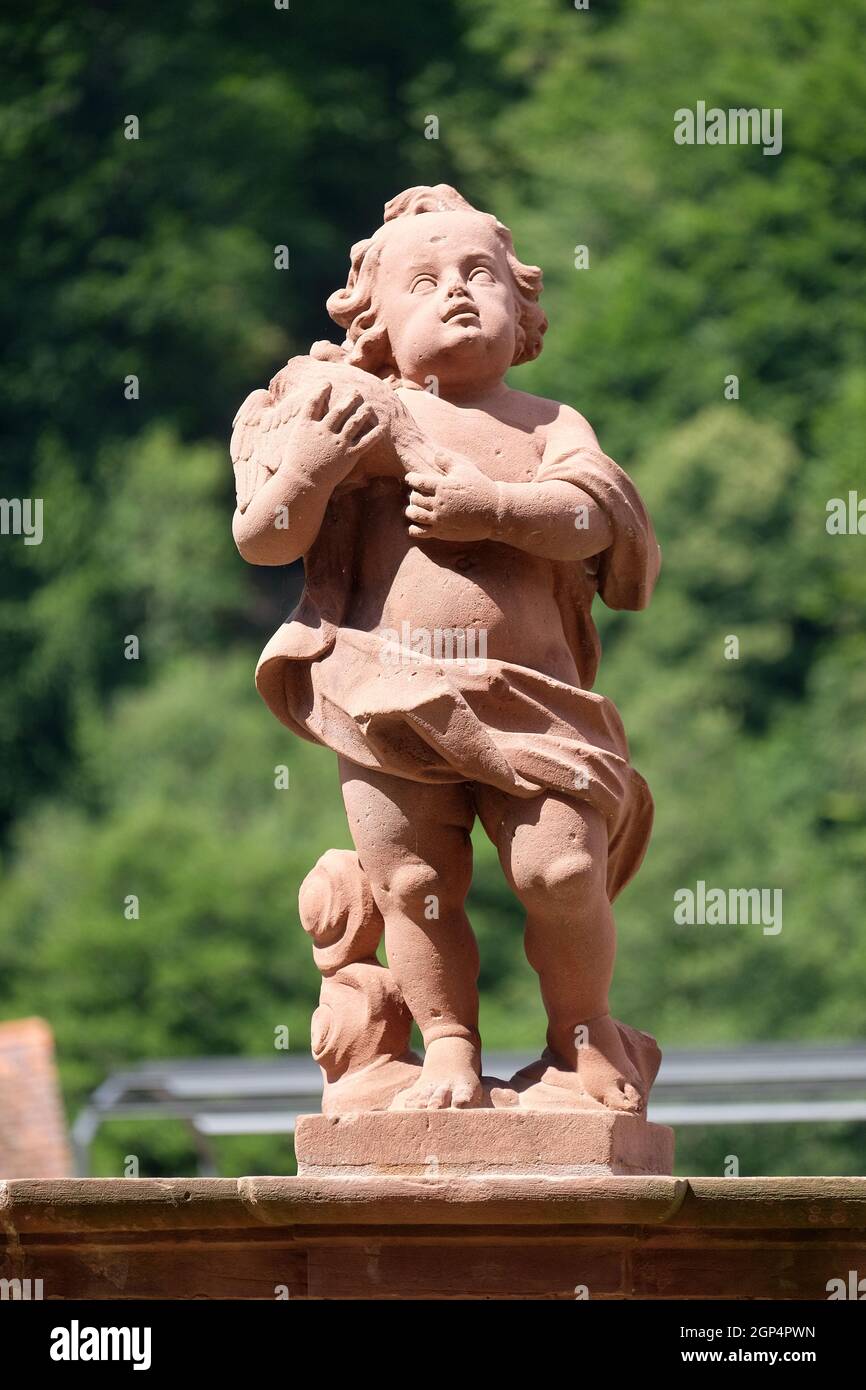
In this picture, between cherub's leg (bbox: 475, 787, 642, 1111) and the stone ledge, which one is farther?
cherub's leg (bbox: 475, 787, 642, 1111)

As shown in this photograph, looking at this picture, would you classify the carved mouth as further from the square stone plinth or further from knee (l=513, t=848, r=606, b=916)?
the square stone plinth

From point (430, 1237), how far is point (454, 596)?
72.0 inches

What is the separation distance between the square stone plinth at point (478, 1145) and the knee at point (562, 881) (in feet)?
2.01

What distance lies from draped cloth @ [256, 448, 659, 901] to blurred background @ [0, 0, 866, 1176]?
586 inches

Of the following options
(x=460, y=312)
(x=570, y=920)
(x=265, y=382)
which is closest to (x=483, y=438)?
(x=460, y=312)

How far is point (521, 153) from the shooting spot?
125 feet

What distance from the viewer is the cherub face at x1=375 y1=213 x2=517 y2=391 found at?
8.38 meters

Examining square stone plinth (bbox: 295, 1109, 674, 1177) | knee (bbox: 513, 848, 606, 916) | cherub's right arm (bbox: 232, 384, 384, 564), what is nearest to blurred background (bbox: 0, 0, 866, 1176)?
cherub's right arm (bbox: 232, 384, 384, 564)

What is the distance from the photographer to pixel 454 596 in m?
8.10

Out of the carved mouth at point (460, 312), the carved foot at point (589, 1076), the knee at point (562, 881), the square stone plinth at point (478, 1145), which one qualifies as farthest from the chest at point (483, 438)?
the square stone plinth at point (478, 1145)

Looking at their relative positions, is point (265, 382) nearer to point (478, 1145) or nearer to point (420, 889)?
point (420, 889)

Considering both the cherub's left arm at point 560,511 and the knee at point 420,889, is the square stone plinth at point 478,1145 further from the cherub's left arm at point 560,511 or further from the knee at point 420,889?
the cherub's left arm at point 560,511

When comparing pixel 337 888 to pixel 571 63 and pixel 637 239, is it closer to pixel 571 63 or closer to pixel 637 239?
pixel 637 239
